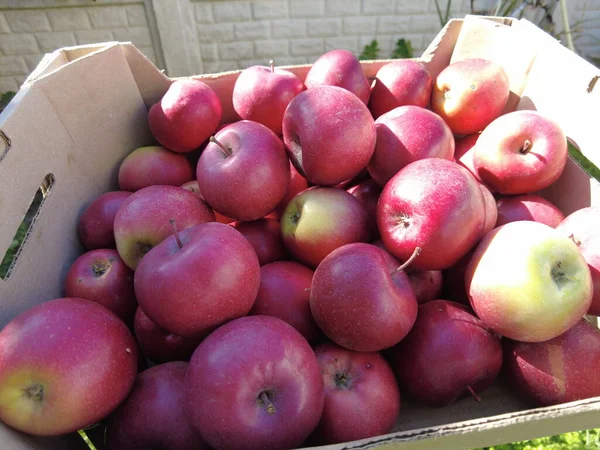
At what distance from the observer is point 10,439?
65 cm

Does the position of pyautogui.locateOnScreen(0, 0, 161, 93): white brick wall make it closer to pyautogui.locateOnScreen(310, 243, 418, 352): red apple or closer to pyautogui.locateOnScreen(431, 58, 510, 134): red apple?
pyautogui.locateOnScreen(431, 58, 510, 134): red apple

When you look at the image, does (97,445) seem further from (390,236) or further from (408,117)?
(408,117)

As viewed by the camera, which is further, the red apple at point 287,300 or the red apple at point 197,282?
the red apple at point 287,300

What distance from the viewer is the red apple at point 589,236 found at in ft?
2.78

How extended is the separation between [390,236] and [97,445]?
2.30 feet

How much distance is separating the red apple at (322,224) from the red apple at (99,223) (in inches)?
16.5

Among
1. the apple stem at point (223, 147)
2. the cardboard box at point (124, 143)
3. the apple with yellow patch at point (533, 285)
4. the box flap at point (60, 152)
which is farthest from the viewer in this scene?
the apple stem at point (223, 147)

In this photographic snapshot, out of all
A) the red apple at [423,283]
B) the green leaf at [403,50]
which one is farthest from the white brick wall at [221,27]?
the red apple at [423,283]

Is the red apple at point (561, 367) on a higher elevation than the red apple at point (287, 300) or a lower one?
lower

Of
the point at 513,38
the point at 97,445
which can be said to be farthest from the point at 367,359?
the point at 513,38

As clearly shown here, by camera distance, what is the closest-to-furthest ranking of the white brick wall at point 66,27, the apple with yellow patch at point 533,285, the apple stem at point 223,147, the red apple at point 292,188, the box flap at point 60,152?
1. the apple with yellow patch at point 533,285
2. the box flap at point 60,152
3. the apple stem at point 223,147
4. the red apple at point 292,188
5. the white brick wall at point 66,27

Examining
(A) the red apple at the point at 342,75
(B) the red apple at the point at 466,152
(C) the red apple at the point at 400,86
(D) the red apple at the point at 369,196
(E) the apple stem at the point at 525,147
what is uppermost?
(A) the red apple at the point at 342,75

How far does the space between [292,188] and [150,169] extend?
1.30 ft

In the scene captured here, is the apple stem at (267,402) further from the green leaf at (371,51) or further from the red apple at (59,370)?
the green leaf at (371,51)
